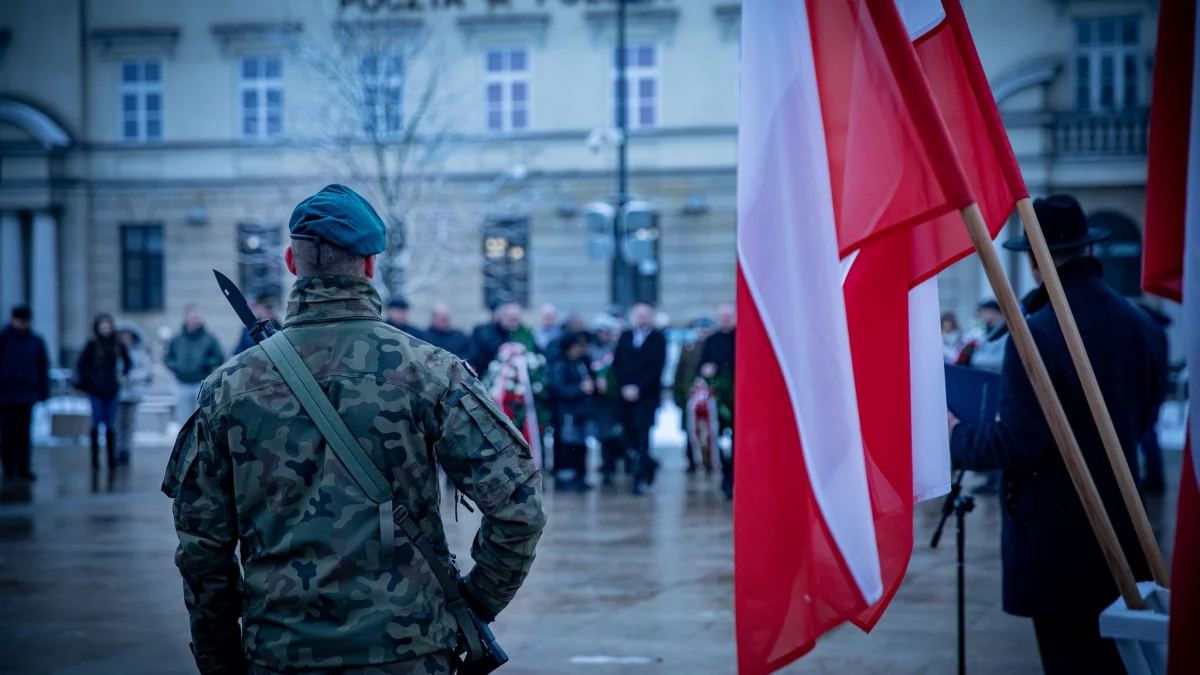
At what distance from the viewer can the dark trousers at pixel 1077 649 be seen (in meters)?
4.24


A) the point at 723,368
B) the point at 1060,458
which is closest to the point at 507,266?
the point at 723,368

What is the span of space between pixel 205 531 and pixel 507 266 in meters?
28.6

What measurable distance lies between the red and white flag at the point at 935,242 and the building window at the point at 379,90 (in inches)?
990

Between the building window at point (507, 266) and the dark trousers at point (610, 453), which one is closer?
the dark trousers at point (610, 453)

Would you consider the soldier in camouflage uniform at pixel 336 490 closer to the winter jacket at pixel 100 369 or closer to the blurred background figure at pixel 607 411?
the blurred background figure at pixel 607 411

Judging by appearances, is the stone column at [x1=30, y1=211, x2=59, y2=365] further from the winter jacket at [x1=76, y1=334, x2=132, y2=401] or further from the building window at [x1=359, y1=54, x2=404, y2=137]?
the winter jacket at [x1=76, y1=334, x2=132, y2=401]

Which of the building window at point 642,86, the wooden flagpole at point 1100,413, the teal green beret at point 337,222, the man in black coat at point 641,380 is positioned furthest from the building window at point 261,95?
the wooden flagpole at point 1100,413

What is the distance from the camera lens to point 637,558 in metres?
10.0

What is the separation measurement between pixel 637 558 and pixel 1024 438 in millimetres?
6072

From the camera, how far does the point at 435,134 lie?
29.6m

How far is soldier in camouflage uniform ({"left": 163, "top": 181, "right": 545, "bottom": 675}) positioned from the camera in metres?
2.98

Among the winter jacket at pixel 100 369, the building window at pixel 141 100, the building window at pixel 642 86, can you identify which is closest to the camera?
the winter jacket at pixel 100 369

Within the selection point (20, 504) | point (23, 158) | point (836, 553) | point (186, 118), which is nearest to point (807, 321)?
point (836, 553)

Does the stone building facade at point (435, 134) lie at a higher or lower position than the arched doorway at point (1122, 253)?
higher
